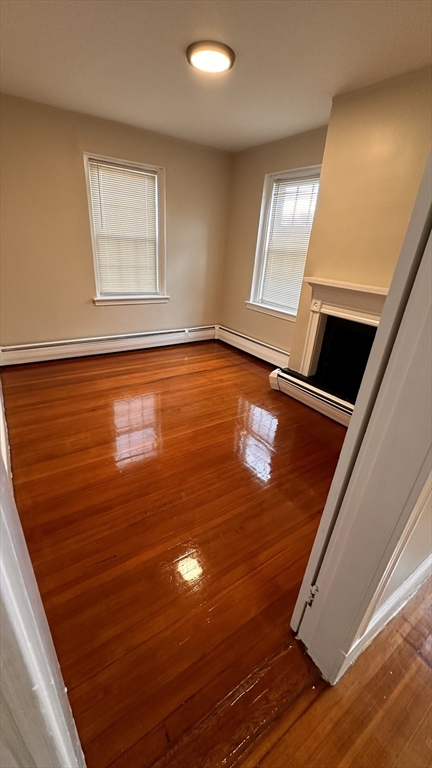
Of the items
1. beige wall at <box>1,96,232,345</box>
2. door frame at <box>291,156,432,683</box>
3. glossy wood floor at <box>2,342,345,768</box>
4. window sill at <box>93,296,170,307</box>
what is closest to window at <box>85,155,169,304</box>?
window sill at <box>93,296,170,307</box>

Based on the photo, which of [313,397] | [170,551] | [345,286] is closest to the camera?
[170,551]

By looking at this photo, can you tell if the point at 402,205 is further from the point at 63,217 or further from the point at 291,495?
the point at 63,217

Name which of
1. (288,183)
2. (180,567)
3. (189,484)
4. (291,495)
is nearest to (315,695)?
(180,567)

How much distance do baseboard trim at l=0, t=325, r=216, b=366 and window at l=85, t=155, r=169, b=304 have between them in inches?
18.3

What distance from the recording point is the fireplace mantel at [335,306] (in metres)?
2.42

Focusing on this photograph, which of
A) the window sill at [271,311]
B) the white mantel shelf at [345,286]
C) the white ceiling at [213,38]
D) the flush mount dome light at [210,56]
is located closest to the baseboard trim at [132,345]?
the window sill at [271,311]

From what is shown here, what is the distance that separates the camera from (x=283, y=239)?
3.56m

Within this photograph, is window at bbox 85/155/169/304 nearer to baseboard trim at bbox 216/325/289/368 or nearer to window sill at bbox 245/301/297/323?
baseboard trim at bbox 216/325/289/368

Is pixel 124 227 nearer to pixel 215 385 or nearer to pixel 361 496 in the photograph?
pixel 215 385

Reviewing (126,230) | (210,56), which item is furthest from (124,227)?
(210,56)

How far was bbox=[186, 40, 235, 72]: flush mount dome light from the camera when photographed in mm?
1847

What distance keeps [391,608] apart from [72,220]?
3914 millimetres

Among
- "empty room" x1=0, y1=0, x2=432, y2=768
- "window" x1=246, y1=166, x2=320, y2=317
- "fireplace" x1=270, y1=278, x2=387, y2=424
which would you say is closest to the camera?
"empty room" x1=0, y1=0, x2=432, y2=768

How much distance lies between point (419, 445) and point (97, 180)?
150 inches
